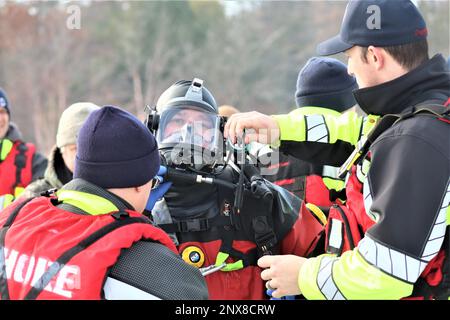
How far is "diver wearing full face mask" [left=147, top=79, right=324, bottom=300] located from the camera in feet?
9.04

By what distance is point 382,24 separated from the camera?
2146 millimetres

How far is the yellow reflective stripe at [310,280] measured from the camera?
208 cm

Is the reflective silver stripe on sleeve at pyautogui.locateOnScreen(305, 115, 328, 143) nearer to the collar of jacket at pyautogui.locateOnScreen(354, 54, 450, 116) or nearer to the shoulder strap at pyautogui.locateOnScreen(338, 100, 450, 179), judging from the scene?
the shoulder strap at pyautogui.locateOnScreen(338, 100, 450, 179)

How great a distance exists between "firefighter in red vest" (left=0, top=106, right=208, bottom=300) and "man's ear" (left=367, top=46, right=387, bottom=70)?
2.84 ft

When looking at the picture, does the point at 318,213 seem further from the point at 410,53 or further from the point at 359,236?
the point at 410,53

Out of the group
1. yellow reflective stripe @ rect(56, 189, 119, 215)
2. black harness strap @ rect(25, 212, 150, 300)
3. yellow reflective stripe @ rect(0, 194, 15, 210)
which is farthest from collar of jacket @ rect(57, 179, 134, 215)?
yellow reflective stripe @ rect(0, 194, 15, 210)

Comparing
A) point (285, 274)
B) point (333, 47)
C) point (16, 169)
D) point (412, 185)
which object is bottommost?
point (16, 169)

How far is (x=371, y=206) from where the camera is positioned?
6.48ft

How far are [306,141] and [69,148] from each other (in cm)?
220

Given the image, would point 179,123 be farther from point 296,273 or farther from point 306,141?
point 296,273

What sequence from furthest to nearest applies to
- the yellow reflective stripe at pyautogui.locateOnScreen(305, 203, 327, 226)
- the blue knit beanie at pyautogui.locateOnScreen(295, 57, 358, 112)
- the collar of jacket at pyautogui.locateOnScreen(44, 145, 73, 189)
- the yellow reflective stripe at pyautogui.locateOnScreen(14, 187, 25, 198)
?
1. the yellow reflective stripe at pyautogui.locateOnScreen(14, 187, 25, 198)
2. the collar of jacket at pyautogui.locateOnScreen(44, 145, 73, 189)
3. the blue knit beanie at pyautogui.locateOnScreen(295, 57, 358, 112)
4. the yellow reflective stripe at pyautogui.locateOnScreen(305, 203, 327, 226)

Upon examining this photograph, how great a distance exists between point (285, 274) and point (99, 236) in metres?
0.70

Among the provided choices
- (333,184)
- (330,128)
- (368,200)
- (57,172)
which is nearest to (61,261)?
(368,200)

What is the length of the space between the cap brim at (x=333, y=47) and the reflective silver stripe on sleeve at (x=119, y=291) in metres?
1.16
